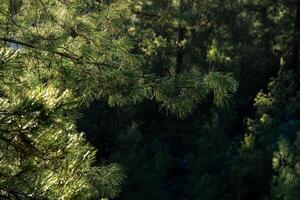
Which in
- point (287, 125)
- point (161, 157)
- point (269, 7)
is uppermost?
point (269, 7)

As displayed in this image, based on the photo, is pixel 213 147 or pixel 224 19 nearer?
pixel 213 147

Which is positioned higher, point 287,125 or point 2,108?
point 287,125

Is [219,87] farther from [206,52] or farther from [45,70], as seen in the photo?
[206,52]

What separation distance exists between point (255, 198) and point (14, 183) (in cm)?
1300

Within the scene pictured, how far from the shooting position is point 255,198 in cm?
1533

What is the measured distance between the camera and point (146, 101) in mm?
20938

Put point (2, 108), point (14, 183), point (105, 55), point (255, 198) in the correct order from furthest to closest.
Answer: point (255, 198)
point (105, 55)
point (14, 183)
point (2, 108)

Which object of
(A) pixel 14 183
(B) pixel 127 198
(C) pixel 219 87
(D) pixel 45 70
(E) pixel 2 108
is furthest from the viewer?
(B) pixel 127 198

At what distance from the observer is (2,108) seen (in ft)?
9.28

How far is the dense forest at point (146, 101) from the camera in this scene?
301 centimetres

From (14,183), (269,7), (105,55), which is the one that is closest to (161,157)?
(269,7)

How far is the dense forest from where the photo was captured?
118 inches

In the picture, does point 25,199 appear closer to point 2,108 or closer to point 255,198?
point 2,108

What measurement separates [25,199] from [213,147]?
44.0 feet
